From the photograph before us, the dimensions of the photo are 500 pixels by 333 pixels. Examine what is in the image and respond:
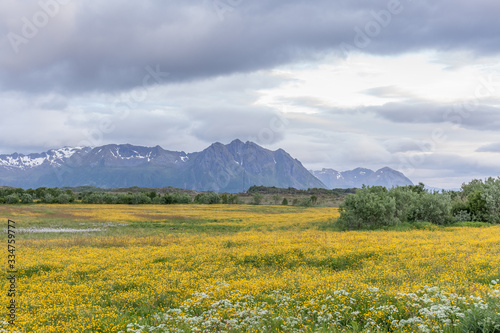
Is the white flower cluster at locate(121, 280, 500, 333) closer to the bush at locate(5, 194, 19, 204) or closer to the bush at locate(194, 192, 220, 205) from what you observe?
the bush at locate(5, 194, 19, 204)

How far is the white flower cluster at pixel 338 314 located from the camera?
337 inches

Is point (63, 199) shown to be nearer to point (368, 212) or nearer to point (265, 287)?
point (368, 212)

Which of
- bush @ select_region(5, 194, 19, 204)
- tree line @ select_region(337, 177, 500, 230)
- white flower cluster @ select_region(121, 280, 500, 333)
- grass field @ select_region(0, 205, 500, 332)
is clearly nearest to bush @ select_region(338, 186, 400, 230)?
tree line @ select_region(337, 177, 500, 230)

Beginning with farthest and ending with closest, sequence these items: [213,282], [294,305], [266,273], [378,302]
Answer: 1. [266,273]
2. [213,282]
3. [294,305]
4. [378,302]

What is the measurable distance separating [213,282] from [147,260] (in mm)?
7382

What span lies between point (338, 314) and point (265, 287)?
180 inches

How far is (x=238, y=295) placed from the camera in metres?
12.5

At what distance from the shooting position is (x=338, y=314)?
33.3ft

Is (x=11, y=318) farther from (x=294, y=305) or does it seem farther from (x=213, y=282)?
(x=294, y=305)

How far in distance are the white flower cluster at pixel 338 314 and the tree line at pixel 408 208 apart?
2762 cm

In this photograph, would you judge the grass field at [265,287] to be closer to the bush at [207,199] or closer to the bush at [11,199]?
the bush at [11,199]

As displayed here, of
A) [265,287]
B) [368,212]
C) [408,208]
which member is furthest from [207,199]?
[265,287]

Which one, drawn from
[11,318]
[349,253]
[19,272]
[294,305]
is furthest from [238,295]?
[19,272]

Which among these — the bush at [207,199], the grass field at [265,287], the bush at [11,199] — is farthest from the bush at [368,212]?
the bush at [11,199]
